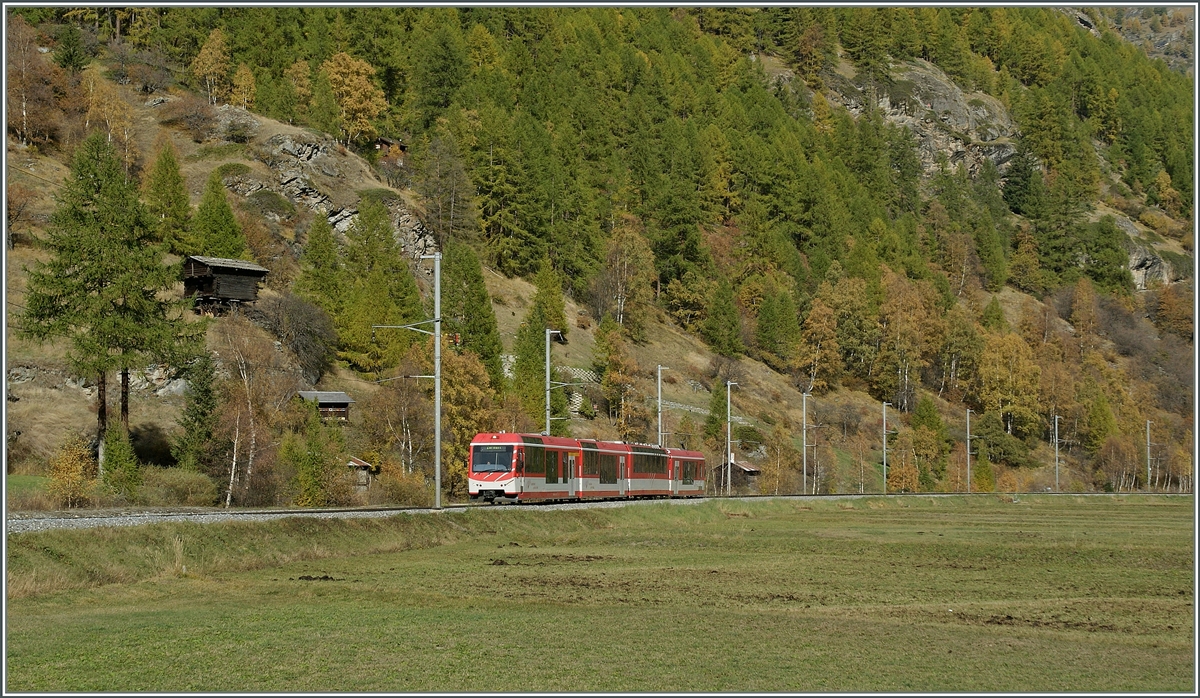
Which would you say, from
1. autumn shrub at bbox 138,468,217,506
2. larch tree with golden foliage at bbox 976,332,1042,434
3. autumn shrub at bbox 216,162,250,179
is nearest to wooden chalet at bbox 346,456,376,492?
autumn shrub at bbox 138,468,217,506

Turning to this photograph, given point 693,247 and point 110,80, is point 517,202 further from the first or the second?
point 110,80

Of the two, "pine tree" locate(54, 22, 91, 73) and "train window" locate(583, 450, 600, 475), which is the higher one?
"pine tree" locate(54, 22, 91, 73)

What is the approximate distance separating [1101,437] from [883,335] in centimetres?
2886

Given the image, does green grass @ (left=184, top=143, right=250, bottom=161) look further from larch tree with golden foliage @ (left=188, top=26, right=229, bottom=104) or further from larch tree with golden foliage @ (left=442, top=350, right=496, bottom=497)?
larch tree with golden foliage @ (left=442, top=350, right=496, bottom=497)

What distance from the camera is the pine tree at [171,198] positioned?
91.8 metres

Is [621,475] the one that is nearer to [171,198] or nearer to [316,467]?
[316,467]

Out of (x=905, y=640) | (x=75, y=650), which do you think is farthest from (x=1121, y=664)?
(x=75, y=650)

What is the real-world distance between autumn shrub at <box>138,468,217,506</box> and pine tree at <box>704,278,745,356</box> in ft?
282

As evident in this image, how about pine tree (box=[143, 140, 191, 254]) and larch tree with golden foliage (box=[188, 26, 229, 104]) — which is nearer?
pine tree (box=[143, 140, 191, 254])

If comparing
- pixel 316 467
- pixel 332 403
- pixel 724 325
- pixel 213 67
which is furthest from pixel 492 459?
pixel 213 67

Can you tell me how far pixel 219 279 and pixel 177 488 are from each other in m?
36.3

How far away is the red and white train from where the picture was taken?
49.3 metres

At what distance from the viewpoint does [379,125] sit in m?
150

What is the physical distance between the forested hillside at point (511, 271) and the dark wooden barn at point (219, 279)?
322 centimetres
